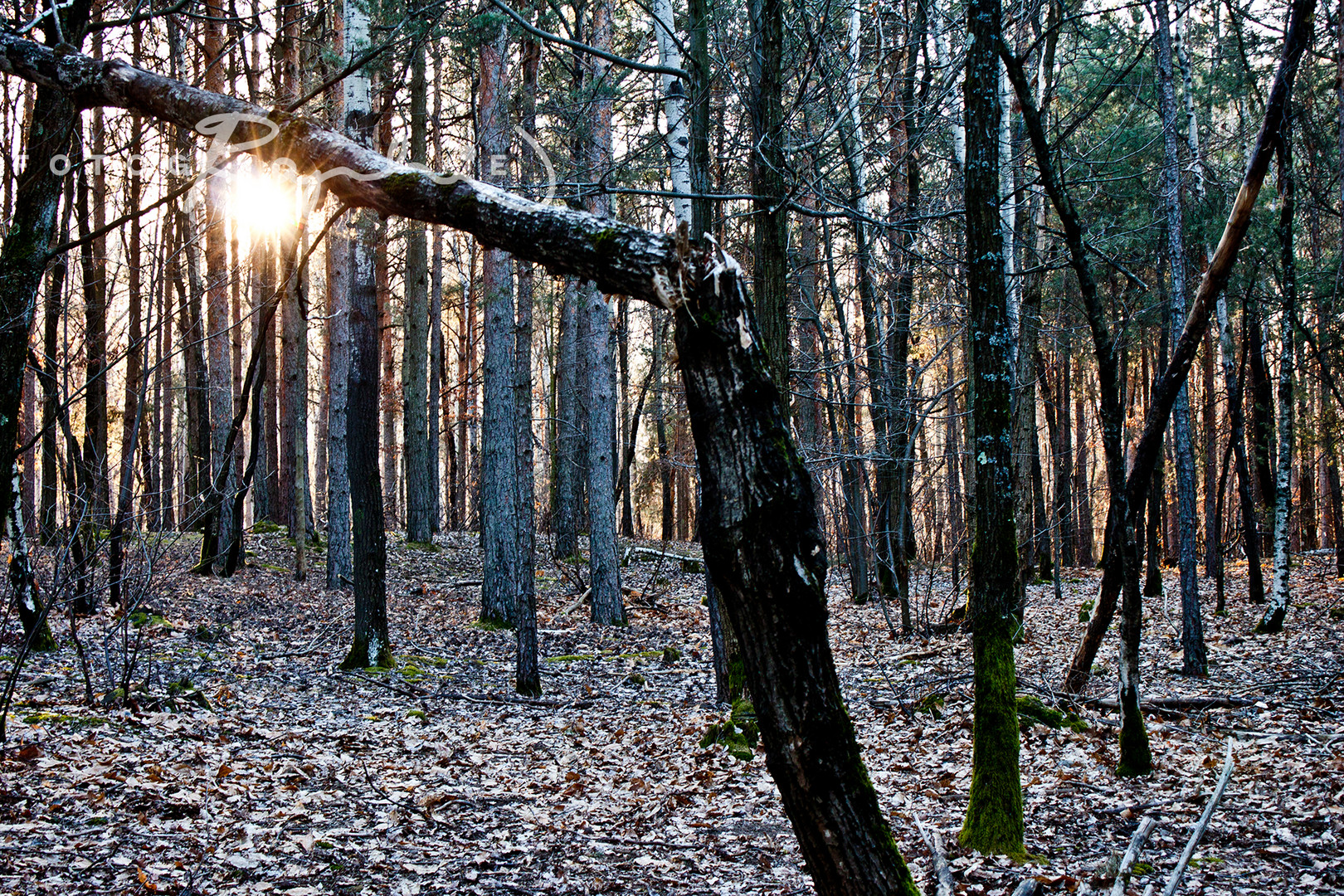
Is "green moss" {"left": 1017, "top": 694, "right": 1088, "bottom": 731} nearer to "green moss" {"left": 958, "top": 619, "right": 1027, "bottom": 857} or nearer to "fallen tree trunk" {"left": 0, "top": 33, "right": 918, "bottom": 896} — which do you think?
"green moss" {"left": 958, "top": 619, "right": 1027, "bottom": 857}

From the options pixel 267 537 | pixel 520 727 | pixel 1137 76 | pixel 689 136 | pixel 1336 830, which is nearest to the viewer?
pixel 1336 830

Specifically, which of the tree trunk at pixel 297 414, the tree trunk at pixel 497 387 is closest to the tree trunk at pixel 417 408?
the tree trunk at pixel 297 414

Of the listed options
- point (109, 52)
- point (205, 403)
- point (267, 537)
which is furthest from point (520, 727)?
point (267, 537)

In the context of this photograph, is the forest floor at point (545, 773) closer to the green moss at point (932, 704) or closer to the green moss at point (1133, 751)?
the green moss at point (932, 704)

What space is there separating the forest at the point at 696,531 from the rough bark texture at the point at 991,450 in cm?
2

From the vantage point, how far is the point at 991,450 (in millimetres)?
3977

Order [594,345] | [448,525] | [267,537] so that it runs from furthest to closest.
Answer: [448,525] → [267,537] → [594,345]

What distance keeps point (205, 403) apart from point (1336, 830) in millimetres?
14523

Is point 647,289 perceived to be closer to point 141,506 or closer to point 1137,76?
point 141,506

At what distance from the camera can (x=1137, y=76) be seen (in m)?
14.0

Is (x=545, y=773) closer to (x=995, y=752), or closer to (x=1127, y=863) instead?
(x=995, y=752)

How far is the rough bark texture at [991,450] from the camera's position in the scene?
3.98m

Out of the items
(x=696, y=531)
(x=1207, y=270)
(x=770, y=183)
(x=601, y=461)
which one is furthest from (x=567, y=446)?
(x=1207, y=270)

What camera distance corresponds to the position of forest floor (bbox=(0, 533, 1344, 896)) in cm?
412
